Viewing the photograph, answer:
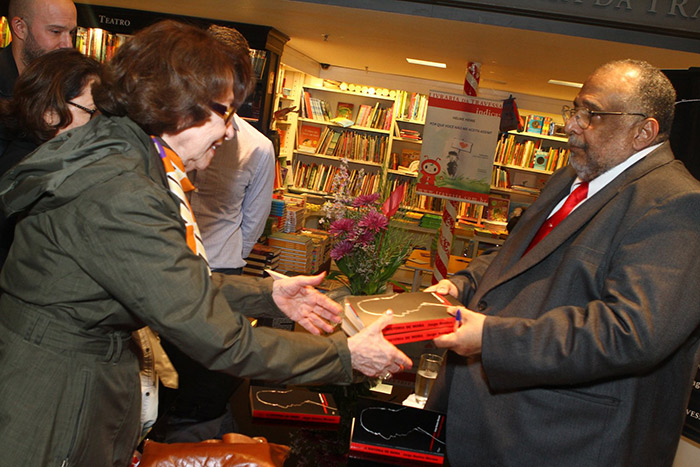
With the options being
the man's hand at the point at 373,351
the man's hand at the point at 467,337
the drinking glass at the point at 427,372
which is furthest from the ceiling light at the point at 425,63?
the man's hand at the point at 373,351

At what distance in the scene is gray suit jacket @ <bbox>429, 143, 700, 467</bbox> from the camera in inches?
57.3

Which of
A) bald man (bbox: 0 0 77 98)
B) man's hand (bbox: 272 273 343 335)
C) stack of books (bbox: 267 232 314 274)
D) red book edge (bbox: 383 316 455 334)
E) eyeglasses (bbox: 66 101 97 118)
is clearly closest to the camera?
red book edge (bbox: 383 316 455 334)

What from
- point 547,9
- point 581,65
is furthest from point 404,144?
point 547,9

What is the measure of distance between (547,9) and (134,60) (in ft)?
11.4

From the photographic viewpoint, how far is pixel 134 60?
1.33m

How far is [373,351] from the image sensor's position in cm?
154

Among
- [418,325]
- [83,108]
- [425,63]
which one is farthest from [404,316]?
[425,63]

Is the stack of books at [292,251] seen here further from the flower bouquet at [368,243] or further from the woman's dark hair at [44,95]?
the woman's dark hair at [44,95]

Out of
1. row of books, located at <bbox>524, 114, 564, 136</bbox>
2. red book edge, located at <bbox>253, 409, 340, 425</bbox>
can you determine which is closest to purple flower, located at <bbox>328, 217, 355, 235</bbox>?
red book edge, located at <bbox>253, 409, 340, 425</bbox>

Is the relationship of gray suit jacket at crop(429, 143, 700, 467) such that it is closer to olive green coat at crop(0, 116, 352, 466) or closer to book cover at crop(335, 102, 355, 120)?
olive green coat at crop(0, 116, 352, 466)

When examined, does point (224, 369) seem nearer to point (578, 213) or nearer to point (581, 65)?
point (578, 213)

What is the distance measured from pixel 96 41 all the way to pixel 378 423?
18.6 feet

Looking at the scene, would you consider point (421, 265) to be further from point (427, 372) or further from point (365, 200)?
point (427, 372)

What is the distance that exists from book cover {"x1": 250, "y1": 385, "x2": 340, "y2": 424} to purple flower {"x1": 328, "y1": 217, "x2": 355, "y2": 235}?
754mm
